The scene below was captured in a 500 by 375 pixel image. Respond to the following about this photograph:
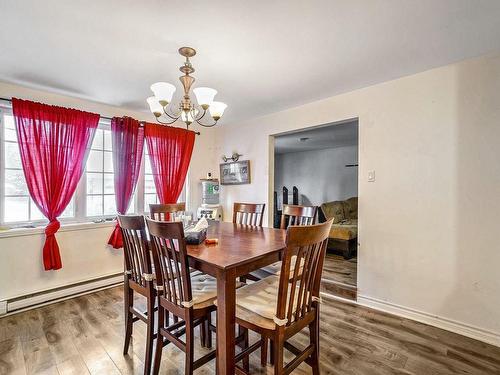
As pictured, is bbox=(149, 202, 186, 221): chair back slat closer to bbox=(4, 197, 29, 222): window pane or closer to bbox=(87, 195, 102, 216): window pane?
bbox=(87, 195, 102, 216): window pane

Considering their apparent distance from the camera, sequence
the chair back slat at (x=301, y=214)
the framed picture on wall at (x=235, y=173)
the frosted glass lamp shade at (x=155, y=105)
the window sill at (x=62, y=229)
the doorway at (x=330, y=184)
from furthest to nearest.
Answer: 1. the framed picture on wall at (x=235, y=173)
2. the doorway at (x=330, y=184)
3. the window sill at (x=62, y=229)
4. the chair back slat at (x=301, y=214)
5. the frosted glass lamp shade at (x=155, y=105)

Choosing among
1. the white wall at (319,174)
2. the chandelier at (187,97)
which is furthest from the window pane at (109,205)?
the white wall at (319,174)

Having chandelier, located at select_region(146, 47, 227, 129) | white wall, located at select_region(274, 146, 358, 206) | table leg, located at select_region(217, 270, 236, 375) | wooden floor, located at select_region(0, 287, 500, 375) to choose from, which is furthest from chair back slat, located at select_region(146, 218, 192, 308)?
white wall, located at select_region(274, 146, 358, 206)

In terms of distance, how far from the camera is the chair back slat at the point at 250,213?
261 cm

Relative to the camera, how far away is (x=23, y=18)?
1551 millimetres

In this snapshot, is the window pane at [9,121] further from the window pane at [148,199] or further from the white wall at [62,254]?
the window pane at [148,199]

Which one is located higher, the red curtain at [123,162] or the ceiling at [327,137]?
the ceiling at [327,137]

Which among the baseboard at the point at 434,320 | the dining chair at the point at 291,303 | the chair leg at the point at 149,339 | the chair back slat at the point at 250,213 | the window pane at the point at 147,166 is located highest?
the window pane at the point at 147,166

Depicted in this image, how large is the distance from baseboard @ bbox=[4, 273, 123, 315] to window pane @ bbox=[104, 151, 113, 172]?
132 centimetres

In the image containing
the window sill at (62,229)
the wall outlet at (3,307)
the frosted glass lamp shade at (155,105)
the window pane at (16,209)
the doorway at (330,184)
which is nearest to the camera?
the frosted glass lamp shade at (155,105)

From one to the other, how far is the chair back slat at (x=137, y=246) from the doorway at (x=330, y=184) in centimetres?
211

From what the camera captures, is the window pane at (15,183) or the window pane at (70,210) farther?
the window pane at (70,210)

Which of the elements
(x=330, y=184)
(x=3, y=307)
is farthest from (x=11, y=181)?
(x=330, y=184)

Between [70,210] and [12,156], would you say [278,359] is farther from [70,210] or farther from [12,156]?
[12,156]
